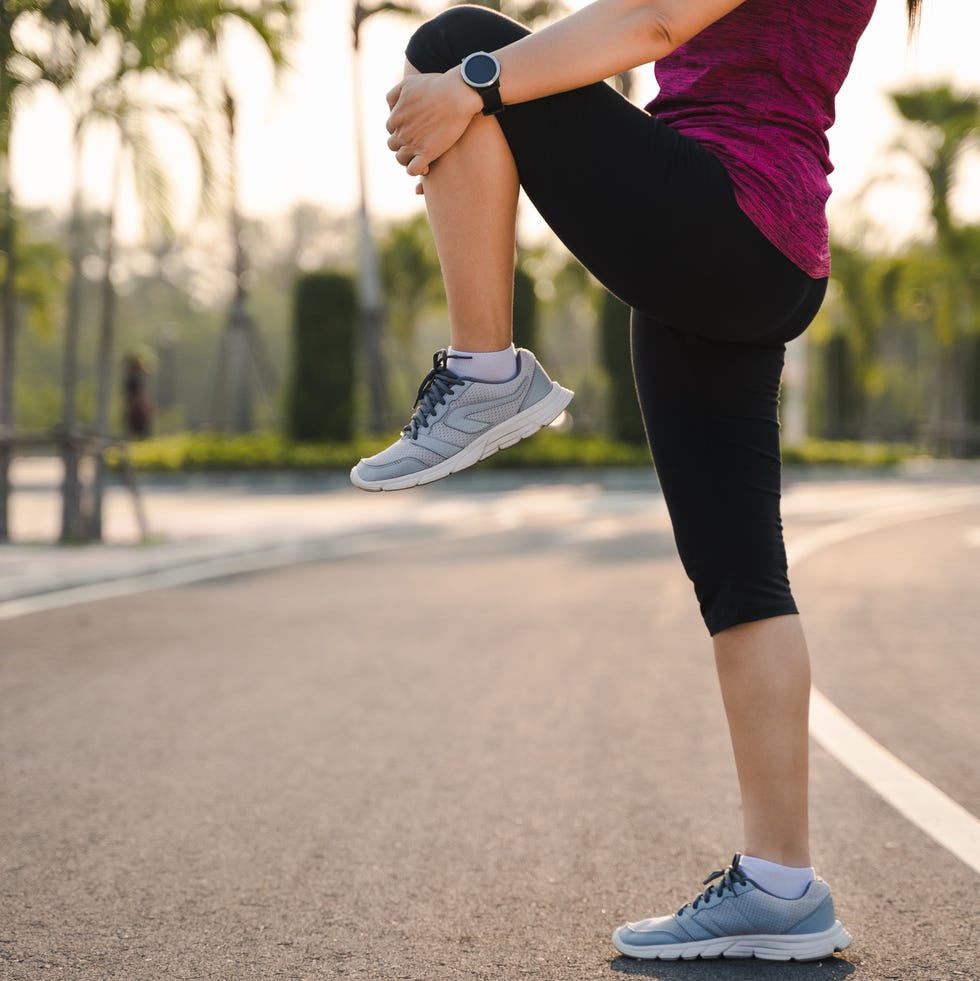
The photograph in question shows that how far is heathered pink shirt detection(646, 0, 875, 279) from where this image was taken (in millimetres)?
2227

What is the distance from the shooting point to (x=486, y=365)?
2279 millimetres

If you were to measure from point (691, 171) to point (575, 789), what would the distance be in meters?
2.16

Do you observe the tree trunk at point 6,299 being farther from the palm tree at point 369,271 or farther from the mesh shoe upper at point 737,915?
the palm tree at point 369,271

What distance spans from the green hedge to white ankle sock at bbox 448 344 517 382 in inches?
852

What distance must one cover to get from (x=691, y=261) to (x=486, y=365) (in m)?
0.37

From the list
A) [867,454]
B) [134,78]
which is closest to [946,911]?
[134,78]

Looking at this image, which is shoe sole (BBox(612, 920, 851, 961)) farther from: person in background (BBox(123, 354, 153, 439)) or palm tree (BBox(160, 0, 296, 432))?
person in background (BBox(123, 354, 153, 439))

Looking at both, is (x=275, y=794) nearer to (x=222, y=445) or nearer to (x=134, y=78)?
(x=134, y=78)

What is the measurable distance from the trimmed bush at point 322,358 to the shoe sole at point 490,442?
26.0 m

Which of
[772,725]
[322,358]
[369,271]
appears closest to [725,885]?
[772,725]

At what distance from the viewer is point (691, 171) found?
2.16 metres

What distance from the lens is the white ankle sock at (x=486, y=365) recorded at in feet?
7.48

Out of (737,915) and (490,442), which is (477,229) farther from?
(737,915)

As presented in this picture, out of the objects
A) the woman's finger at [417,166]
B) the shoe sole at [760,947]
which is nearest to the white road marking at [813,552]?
the shoe sole at [760,947]
